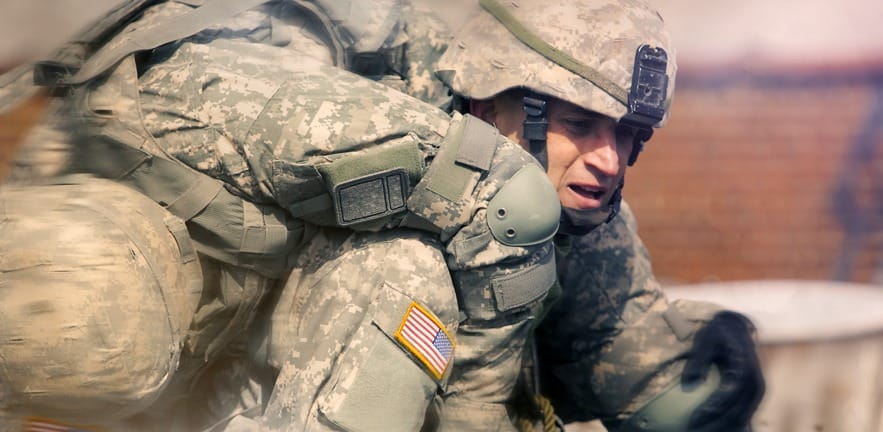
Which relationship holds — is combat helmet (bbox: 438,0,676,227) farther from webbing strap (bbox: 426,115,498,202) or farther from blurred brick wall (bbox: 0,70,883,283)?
blurred brick wall (bbox: 0,70,883,283)

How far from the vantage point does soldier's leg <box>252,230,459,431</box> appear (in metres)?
1.85

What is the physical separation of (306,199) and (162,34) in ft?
1.26

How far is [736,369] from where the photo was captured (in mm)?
2760

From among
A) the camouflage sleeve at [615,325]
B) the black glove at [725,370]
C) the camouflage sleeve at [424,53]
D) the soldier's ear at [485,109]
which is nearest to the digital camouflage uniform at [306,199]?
the camouflage sleeve at [424,53]

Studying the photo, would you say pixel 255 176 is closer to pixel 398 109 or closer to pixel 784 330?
pixel 398 109

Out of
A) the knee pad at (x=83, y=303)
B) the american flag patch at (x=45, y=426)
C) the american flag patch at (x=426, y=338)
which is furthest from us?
the american flag patch at (x=426, y=338)

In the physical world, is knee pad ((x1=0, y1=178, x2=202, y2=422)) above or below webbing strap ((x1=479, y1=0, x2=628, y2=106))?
below

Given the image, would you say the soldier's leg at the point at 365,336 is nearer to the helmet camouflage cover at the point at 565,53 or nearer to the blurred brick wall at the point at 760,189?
the helmet camouflage cover at the point at 565,53

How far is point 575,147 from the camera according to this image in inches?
94.4

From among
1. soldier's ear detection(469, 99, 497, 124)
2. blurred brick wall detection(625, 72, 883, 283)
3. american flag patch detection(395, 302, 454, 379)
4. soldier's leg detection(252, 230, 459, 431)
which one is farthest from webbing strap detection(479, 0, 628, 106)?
blurred brick wall detection(625, 72, 883, 283)

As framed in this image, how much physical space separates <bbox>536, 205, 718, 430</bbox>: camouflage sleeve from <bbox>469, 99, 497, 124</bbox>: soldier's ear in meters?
0.42

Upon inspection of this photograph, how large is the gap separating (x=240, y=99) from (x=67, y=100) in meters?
0.29

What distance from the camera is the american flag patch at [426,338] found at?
1.88 meters

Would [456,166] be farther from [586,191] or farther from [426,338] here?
[586,191]
